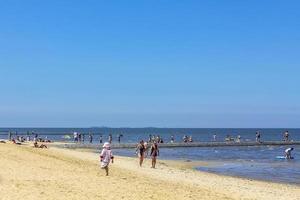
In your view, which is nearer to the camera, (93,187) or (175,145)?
(93,187)

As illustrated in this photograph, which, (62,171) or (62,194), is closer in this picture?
(62,194)

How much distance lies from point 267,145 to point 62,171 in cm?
5728

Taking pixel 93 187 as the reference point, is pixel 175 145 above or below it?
above

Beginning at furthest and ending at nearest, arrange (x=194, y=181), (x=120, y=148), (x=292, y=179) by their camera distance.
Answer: (x=120, y=148) → (x=292, y=179) → (x=194, y=181)

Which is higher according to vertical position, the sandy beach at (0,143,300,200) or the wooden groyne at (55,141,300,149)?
the wooden groyne at (55,141,300,149)

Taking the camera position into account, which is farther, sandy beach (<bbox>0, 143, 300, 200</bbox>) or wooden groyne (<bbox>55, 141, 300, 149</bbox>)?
wooden groyne (<bbox>55, 141, 300, 149</bbox>)

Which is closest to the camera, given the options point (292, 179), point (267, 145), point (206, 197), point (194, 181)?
point (206, 197)

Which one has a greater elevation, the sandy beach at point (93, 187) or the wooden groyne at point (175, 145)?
the wooden groyne at point (175, 145)

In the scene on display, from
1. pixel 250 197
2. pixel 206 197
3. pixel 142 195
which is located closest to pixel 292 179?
pixel 250 197

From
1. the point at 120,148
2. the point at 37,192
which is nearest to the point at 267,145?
the point at 120,148

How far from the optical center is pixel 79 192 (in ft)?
57.8

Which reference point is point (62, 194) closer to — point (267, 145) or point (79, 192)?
point (79, 192)

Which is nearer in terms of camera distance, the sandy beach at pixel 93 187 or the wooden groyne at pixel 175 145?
the sandy beach at pixel 93 187

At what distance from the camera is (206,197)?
1917cm
